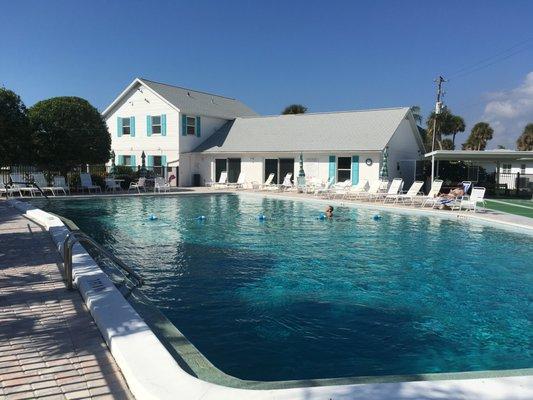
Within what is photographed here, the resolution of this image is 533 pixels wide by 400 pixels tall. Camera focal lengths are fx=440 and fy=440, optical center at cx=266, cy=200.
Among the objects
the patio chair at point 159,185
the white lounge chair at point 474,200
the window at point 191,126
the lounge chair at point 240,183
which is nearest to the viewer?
the white lounge chair at point 474,200

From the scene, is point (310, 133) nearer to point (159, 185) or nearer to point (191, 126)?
point (191, 126)

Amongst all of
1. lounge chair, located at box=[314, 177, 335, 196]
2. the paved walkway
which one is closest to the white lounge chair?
lounge chair, located at box=[314, 177, 335, 196]

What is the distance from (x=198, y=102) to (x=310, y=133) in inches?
381

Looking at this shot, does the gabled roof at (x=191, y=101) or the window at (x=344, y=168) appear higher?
the gabled roof at (x=191, y=101)

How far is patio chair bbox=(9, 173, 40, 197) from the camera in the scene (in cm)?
2019

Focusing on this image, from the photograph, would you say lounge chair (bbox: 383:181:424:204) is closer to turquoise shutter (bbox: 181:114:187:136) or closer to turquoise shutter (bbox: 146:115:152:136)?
turquoise shutter (bbox: 181:114:187:136)

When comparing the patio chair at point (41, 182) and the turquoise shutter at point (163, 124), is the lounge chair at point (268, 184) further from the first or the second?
the patio chair at point (41, 182)

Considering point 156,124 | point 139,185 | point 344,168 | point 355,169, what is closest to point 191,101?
point 156,124

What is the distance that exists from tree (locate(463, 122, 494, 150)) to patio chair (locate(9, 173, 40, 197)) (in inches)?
2314

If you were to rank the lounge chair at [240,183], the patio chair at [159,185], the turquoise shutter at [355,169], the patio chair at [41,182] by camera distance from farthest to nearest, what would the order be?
the lounge chair at [240,183] → the turquoise shutter at [355,169] → the patio chair at [159,185] → the patio chair at [41,182]

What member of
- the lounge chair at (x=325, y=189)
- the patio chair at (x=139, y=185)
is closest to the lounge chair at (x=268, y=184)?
the lounge chair at (x=325, y=189)

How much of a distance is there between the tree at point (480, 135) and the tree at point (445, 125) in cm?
446

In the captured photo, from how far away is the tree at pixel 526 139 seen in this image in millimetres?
57350

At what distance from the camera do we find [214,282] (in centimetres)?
757
